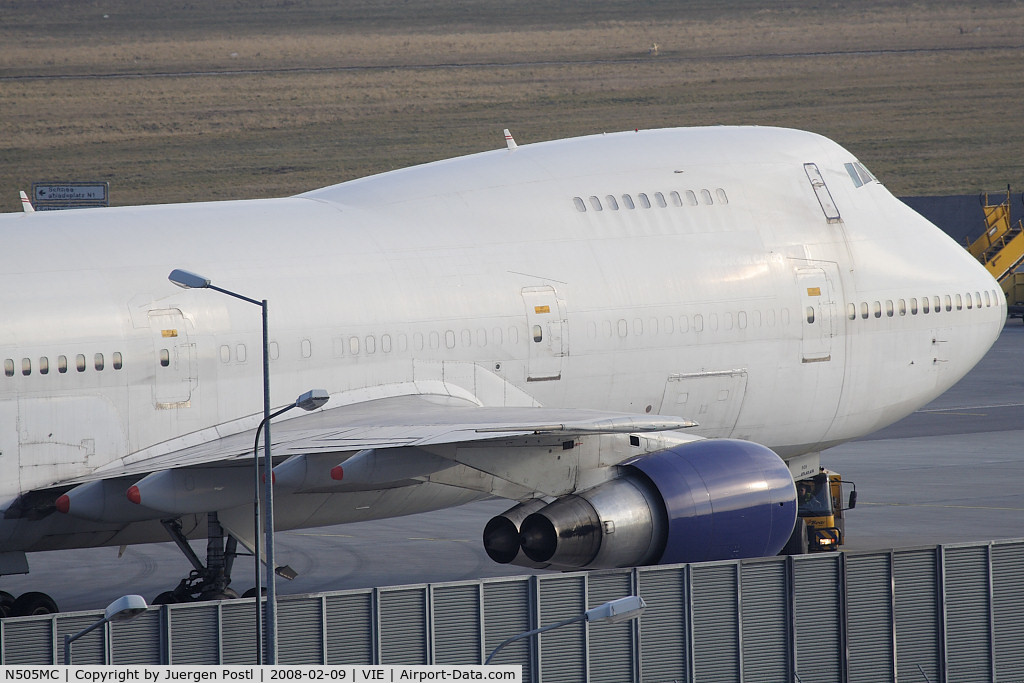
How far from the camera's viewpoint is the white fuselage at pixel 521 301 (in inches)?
975

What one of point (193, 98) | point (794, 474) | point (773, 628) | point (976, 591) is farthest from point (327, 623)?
point (193, 98)

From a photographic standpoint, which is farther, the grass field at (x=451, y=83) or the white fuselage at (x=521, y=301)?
the grass field at (x=451, y=83)

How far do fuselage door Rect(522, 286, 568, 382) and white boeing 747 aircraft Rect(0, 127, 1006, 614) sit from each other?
0.04 m

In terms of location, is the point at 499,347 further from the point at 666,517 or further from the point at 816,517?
the point at 816,517

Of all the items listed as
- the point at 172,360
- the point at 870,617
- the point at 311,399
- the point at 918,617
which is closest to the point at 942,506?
the point at 918,617

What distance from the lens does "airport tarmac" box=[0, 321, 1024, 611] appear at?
3153 cm

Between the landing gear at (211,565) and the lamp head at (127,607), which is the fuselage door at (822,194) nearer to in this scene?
the landing gear at (211,565)

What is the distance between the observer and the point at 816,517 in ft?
106

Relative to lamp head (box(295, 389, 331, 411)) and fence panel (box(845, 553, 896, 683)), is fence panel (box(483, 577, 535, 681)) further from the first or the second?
fence panel (box(845, 553, 896, 683))

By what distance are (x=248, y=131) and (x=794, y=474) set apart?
286ft

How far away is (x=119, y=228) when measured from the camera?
2602cm

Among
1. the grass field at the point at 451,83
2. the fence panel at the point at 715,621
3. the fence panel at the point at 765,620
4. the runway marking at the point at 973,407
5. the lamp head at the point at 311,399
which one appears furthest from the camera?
the grass field at the point at 451,83

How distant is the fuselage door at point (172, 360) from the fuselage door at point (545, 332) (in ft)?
20.0

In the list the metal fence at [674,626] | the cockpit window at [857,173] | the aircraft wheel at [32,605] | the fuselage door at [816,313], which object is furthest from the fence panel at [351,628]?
the cockpit window at [857,173]
